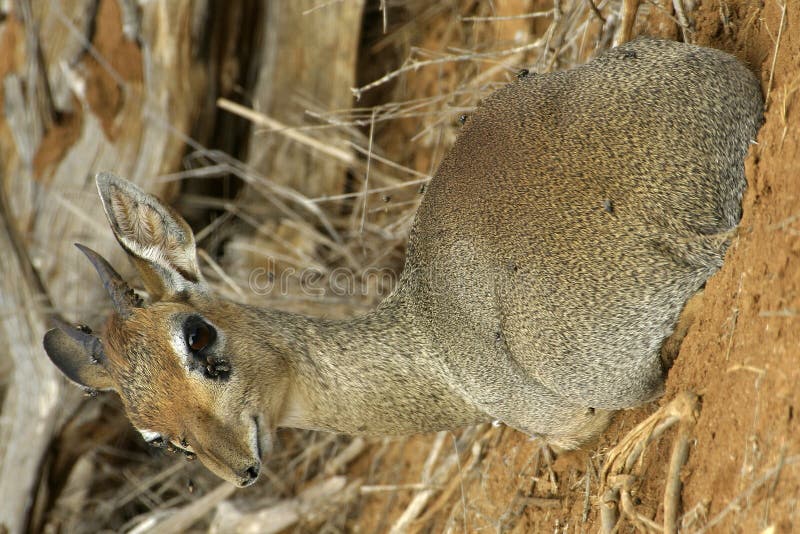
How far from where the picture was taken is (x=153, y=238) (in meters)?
3.10

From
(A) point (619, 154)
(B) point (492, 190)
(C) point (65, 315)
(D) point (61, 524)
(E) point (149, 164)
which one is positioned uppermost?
(A) point (619, 154)

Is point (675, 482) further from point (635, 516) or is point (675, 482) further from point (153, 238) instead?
point (153, 238)

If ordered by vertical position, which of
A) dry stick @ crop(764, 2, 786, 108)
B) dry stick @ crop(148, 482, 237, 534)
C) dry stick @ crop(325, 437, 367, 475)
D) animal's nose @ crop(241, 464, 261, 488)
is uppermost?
dry stick @ crop(764, 2, 786, 108)

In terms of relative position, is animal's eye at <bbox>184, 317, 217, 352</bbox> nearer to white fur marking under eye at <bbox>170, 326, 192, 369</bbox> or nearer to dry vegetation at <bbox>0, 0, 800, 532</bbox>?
white fur marking under eye at <bbox>170, 326, 192, 369</bbox>

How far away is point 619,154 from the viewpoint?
271 centimetres

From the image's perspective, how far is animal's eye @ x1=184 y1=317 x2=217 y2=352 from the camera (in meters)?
2.96

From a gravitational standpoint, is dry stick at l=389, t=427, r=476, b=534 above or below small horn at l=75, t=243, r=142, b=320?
below

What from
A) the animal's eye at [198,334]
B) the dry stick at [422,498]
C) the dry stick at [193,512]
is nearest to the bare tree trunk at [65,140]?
the dry stick at [193,512]

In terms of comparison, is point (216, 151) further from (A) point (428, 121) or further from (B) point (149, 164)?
(A) point (428, 121)

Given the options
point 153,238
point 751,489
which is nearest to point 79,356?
point 153,238

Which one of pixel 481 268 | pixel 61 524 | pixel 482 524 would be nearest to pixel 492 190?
pixel 481 268

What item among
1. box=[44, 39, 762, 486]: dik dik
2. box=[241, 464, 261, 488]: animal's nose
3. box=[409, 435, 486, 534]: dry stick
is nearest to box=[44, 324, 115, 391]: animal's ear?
box=[44, 39, 762, 486]: dik dik

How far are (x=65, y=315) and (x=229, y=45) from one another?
78.0 inches

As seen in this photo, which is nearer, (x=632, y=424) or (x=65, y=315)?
(x=632, y=424)
